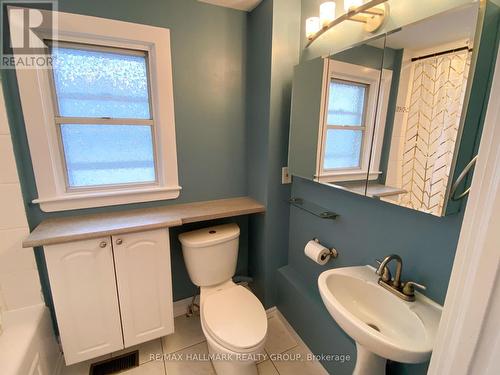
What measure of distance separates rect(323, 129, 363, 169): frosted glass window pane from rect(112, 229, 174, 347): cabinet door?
1.07m

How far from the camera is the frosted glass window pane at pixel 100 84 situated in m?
1.41

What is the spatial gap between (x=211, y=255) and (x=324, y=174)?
2.96 ft

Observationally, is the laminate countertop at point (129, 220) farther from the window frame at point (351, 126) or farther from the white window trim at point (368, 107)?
the white window trim at point (368, 107)

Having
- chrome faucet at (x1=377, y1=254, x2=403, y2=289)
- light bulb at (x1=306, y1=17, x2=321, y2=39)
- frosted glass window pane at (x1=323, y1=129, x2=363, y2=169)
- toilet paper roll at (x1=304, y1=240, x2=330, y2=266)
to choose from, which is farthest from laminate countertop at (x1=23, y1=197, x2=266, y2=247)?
light bulb at (x1=306, y1=17, x2=321, y2=39)

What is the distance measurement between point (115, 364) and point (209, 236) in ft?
3.28

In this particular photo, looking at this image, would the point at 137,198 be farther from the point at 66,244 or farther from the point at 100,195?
the point at 66,244

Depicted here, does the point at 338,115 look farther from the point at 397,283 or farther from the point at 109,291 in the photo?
the point at 109,291

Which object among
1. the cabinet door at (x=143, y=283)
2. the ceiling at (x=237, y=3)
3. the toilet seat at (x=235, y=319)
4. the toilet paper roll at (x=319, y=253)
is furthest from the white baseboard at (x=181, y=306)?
the ceiling at (x=237, y=3)

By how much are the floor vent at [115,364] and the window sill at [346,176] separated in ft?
5.48

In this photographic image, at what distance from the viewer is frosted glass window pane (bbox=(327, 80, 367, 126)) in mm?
1213

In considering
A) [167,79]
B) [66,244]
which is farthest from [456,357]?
[167,79]

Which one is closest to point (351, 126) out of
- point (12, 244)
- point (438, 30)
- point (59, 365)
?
point (438, 30)

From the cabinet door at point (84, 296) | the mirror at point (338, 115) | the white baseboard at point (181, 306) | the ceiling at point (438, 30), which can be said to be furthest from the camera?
the white baseboard at point (181, 306)

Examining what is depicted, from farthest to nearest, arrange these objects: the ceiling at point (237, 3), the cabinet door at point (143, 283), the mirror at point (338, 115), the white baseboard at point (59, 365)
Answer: the ceiling at point (237, 3), the white baseboard at point (59, 365), the cabinet door at point (143, 283), the mirror at point (338, 115)
